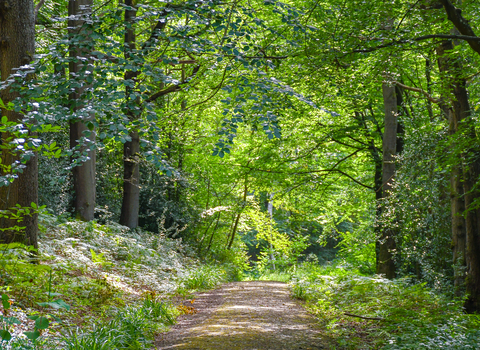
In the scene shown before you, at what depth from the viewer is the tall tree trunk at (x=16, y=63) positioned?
5.18m

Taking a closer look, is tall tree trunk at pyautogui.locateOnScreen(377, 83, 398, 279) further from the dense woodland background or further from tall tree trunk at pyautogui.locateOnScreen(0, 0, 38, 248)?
tall tree trunk at pyautogui.locateOnScreen(0, 0, 38, 248)

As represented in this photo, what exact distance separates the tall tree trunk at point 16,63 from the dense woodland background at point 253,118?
0.06ft

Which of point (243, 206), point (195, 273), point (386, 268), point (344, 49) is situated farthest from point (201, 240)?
point (344, 49)

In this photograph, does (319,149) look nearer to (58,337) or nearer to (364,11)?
(364,11)

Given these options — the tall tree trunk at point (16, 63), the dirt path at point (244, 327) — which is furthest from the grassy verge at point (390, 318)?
the tall tree trunk at point (16, 63)

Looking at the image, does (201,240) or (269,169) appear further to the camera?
(201,240)

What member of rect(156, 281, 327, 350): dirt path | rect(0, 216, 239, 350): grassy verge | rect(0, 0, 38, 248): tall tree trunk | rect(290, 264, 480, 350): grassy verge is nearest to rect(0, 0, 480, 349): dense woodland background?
rect(0, 0, 38, 248): tall tree trunk

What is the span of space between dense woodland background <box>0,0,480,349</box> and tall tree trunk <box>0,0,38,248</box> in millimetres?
17

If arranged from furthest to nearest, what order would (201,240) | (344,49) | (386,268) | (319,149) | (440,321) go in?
(201,240)
(319,149)
(386,268)
(344,49)
(440,321)

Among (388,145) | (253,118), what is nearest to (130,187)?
(388,145)

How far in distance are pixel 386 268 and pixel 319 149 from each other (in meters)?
4.22

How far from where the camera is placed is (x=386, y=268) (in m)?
9.95

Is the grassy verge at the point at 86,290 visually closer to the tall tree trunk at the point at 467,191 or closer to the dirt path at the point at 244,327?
the dirt path at the point at 244,327

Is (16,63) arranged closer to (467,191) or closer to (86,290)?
(86,290)
